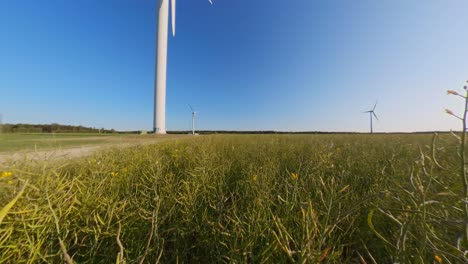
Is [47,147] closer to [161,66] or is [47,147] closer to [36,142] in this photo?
[36,142]

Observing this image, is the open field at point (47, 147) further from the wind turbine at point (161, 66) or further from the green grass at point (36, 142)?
the wind turbine at point (161, 66)

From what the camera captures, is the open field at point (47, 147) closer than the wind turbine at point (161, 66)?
Yes

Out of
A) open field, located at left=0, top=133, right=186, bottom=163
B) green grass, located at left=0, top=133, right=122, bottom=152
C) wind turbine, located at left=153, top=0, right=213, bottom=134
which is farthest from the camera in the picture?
wind turbine, located at left=153, top=0, right=213, bottom=134

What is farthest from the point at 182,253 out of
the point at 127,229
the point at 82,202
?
the point at 82,202

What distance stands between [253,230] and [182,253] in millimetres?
596

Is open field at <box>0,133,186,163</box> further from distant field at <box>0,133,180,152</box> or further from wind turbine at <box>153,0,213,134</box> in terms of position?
wind turbine at <box>153,0,213,134</box>

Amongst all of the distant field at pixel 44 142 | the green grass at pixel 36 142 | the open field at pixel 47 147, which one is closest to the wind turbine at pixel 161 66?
the distant field at pixel 44 142

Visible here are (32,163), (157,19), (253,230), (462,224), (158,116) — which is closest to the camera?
(462,224)

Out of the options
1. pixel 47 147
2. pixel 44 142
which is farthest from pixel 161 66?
pixel 47 147

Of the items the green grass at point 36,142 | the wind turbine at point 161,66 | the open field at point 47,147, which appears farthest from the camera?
the wind turbine at point 161,66

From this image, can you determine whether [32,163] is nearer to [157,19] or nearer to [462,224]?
[462,224]

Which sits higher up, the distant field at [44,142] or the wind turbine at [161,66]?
the wind turbine at [161,66]

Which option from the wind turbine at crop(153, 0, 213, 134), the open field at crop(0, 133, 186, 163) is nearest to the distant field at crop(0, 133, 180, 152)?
the open field at crop(0, 133, 186, 163)

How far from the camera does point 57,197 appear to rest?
3.99 feet
